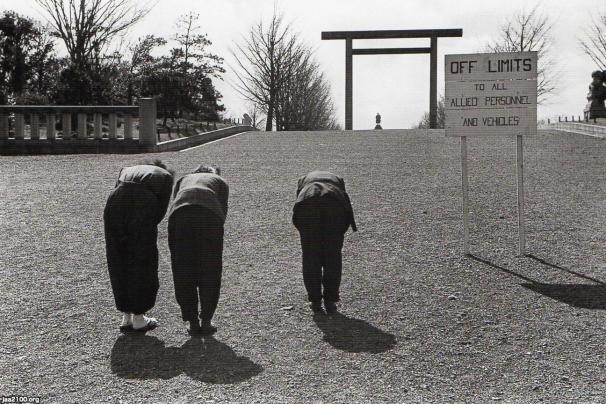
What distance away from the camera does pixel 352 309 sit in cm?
662

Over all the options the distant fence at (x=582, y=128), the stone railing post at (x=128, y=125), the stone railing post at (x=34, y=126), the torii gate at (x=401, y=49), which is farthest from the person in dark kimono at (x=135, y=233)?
the torii gate at (x=401, y=49)

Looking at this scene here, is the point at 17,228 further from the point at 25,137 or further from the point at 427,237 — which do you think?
the point at 25,137

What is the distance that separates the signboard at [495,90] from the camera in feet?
28.1

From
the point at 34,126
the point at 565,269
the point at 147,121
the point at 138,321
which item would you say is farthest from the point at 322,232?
the point at 34,126

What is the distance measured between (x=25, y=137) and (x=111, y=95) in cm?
701

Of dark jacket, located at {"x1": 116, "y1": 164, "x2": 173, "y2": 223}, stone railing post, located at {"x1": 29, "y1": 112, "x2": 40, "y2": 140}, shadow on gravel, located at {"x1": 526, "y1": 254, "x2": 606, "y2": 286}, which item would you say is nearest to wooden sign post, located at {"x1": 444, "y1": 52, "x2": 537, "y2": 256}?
shadow on gravel, located at {"x1": 526, "y1": 254, "x2": 606, "y2": 286}

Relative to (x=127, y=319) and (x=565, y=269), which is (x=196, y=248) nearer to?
(x=127, y=319)

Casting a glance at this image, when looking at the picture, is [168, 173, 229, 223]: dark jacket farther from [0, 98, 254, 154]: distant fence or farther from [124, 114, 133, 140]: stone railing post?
[124, 114, 133, 140]: stone railing post

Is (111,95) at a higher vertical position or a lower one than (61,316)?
higher

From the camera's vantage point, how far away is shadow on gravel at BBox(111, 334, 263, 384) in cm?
507

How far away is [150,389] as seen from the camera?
4816 millimetres

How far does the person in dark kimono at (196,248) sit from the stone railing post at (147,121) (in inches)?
537

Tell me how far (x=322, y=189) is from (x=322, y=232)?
35cm

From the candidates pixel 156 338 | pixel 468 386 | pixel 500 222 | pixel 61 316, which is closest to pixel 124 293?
pixel 156 338
